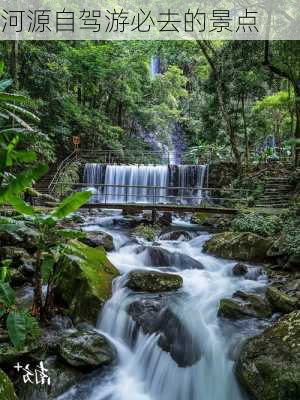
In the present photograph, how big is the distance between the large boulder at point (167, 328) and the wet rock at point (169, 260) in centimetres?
242

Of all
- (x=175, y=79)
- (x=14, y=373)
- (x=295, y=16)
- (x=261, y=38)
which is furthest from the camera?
(x=175, y=79)

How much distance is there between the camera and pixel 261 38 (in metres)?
14.4

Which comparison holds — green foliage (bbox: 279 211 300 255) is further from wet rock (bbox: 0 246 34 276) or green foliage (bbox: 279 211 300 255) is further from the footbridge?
the footbridge

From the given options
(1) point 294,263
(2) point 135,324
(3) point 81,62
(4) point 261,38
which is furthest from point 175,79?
(2) point 135,324

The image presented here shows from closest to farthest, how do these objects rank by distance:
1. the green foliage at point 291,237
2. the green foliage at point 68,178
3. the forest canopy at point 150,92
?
1. the green foliage at point 291,237
2. the forest canopy at point 150,92
3. the green foliage at point 68,178

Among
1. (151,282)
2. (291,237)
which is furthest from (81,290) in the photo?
(291,237)

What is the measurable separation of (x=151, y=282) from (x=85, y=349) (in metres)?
2.25

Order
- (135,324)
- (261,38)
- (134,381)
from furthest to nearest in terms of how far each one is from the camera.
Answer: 1. (261,38)
2. (135,324)
3. (134,381)

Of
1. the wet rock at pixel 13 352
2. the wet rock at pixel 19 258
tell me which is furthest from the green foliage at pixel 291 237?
the wet rock at pixel 13 352

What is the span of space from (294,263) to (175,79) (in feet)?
80.9

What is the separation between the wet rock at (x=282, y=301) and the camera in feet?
19.8

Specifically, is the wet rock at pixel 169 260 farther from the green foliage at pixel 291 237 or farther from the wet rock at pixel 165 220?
the wet rock at pixel 165 220

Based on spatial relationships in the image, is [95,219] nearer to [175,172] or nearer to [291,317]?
[175,172]

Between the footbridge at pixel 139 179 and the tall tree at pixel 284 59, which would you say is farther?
the footbridge at pixel 139 179
